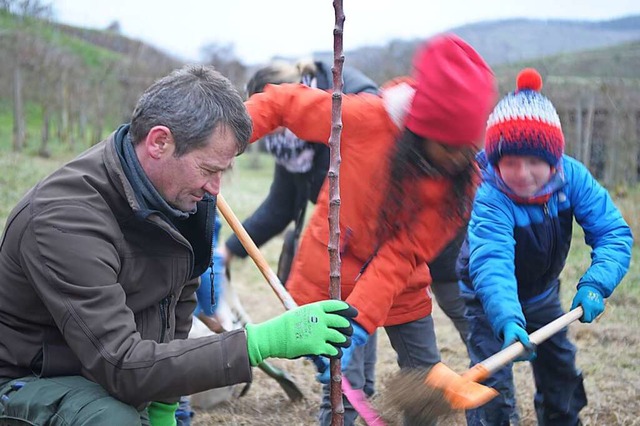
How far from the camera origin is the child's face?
2.76m

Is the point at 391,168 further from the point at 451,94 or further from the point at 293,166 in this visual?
the point at 293,166

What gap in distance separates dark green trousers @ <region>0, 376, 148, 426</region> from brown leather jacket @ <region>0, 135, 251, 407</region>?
4cm

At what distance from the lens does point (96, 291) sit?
1.76m

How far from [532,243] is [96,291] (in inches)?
68.7

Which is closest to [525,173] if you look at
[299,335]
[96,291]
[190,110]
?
[299,335]

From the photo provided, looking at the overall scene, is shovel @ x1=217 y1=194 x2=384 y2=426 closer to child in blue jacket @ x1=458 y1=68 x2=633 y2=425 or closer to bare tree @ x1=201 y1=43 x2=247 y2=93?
child in blue jacket @ x1=458 y1=68 x2=633 y2=425

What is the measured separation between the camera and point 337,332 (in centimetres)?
184

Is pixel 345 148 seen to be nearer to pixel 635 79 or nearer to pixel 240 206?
pixel 240 206

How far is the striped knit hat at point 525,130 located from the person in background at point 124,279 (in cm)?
118

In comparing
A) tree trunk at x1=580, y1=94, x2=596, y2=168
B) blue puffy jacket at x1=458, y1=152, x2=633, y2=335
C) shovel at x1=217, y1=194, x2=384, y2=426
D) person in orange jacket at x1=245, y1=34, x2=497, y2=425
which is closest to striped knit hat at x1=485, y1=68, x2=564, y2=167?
blue puffy jacket at x1=458, y1=152, x2=633, y2=335

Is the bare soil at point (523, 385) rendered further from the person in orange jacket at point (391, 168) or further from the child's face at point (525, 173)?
the child's face at point (525, 173)

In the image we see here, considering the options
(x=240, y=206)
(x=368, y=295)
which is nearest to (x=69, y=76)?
(x=240, y=206)

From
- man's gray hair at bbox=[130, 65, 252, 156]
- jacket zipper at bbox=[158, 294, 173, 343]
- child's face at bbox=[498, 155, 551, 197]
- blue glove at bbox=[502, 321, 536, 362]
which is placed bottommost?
blue glove at bbox=[502, 321, 536, 362]

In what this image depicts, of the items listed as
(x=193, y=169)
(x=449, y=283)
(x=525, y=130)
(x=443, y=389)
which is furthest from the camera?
(x=449, y=283)
